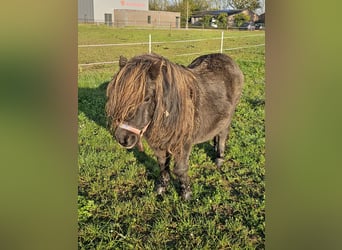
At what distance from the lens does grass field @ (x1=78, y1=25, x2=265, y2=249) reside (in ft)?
6.48

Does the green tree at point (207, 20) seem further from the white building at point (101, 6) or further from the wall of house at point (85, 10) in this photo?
the wall of house at point (85, 10)

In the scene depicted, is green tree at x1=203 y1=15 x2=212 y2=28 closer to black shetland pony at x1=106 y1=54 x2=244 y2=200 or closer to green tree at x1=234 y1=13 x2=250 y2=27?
green tree at x1=234 y1=13 x2=250 y2=27

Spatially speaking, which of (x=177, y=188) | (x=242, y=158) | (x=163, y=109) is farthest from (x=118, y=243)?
(x=242, y=158)

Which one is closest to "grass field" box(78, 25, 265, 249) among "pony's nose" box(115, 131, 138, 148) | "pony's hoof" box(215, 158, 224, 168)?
"pony's hoof" box(215, 158, 224, 168)

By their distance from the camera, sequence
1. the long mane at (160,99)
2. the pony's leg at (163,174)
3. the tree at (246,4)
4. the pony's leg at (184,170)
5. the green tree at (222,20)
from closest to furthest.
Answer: the tree at (246,4) < the green tree at (222,20) < the long mane at (160,99) < the pony's leg at (184,170) < the pony's leg at (163,174)

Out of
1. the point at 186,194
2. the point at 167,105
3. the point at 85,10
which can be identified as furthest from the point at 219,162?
the point at 85,10

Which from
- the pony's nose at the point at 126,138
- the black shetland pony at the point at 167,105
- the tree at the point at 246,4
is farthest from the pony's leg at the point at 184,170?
the tree at the point at 246,4

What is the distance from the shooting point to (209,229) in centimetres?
207

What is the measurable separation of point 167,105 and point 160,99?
0.28 feet

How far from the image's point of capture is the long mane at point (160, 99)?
1761mm

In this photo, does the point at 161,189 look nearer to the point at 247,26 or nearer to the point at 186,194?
the point at 186,194

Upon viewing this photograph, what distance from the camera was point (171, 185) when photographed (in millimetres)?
2691

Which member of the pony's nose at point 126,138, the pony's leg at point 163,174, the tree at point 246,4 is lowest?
the pony's leg at point 163,174
